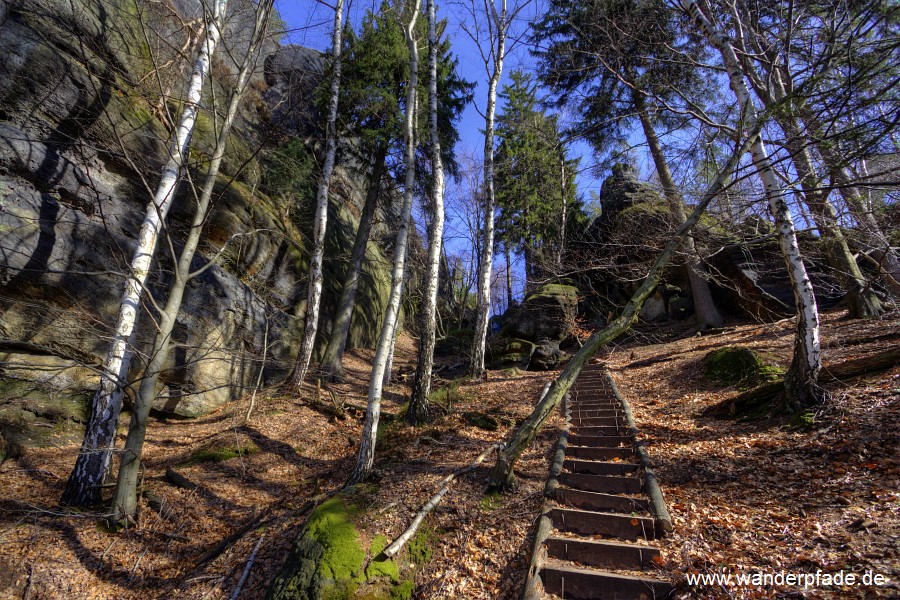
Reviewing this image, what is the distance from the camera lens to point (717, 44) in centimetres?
657

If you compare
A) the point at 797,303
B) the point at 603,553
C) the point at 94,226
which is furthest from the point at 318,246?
the point at 797,303

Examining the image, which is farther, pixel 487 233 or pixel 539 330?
pixel 539 330

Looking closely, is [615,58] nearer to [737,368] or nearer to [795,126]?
[795,126]

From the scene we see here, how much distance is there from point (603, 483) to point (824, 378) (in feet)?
13.2

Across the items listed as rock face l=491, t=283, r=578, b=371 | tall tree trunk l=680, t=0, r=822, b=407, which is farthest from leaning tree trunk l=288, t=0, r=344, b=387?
tall tree trunk l=680, t=0, r=822, b=407

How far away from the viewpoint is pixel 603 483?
5340mm

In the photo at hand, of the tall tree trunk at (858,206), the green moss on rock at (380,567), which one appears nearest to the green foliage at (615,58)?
the tall tree trunk at (858,206)

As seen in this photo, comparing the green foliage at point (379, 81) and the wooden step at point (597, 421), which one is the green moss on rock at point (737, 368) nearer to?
the wooden step at point (597, 421)

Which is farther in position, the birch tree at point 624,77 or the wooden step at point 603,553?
the birch tree at point 624,77

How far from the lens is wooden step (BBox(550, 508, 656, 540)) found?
163 inches

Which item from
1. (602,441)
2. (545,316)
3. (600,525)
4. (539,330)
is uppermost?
(545,316)

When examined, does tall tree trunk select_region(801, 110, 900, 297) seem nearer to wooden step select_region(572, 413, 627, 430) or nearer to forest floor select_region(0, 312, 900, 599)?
forest floor select_region(0, 312, 900, 599)

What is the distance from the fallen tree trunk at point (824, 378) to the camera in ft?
19.1

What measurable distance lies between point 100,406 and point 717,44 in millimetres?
11199
